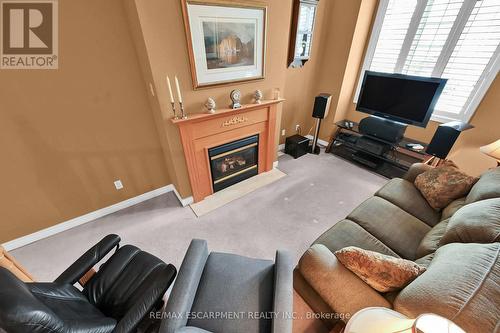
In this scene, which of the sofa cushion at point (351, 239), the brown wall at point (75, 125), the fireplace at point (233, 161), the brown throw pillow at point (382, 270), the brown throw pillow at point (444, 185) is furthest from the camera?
the fireplace at point (233, 161)

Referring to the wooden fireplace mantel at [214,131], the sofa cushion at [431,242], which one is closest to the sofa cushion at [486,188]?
the sofa cushion at [431,242]

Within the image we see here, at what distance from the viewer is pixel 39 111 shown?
5.33 ft

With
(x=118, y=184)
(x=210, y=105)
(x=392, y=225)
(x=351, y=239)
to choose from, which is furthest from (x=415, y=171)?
(x=118, y=184)

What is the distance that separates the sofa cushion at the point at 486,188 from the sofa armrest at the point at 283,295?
152 centimetres

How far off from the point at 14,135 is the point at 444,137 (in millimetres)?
4185

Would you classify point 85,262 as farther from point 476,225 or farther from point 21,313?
point 476,225

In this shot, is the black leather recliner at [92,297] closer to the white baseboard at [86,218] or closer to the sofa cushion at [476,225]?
the white baseboard at [86,218]

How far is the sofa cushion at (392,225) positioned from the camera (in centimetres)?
148

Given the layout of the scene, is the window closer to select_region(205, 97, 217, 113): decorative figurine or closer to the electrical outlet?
select_region(205, 97, 217, 113): decorative figurine

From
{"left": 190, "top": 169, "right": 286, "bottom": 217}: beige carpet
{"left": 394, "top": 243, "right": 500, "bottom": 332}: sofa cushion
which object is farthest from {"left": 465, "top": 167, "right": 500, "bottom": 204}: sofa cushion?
{"left": 190, "top": 169, "right": 286, "bottom": 217}: beige carpet

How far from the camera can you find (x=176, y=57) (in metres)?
1.72

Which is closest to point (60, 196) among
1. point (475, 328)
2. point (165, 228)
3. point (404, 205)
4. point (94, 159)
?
point (94, 159)

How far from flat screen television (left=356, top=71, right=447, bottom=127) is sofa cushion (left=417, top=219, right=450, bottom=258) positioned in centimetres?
168

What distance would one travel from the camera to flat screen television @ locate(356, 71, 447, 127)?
2382mm
